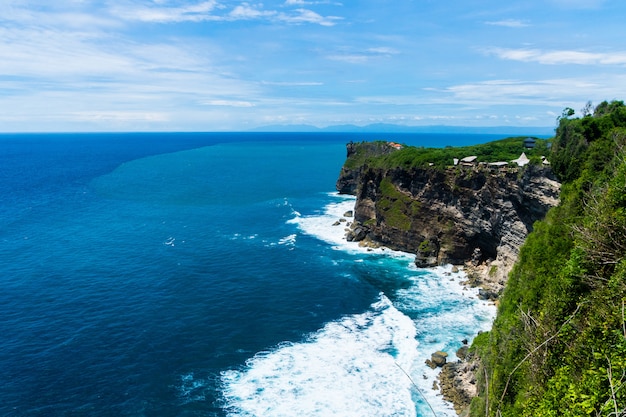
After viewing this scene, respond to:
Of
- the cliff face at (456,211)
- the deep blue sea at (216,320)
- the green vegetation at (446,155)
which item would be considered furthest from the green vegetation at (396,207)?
the deep blue sea at (216,320)

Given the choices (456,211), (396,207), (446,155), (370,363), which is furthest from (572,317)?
(446,155)

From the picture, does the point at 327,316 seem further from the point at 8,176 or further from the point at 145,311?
the point at 8,176

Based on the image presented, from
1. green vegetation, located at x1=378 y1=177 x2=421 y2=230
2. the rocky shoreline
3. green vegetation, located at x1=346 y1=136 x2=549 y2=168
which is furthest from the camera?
green vegetation, located at x1=378 y1=177 x2=421 y2=230

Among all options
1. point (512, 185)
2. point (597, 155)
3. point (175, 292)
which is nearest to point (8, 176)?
point (175, 292)

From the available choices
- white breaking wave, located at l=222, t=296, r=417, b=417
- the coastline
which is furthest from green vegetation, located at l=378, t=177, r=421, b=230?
white breaking wave, located at l=222, t=296, r=417, b=417

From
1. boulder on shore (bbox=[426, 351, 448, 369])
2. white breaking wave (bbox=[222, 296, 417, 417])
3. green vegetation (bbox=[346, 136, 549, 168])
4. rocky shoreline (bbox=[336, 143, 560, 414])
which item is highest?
green vegetation (bbox=[346, 136, 549, 168])

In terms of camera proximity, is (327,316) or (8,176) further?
(8,176)

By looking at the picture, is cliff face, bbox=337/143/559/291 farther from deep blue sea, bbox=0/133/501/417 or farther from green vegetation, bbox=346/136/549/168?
deep blue sea, bbox=0/133/501/417
